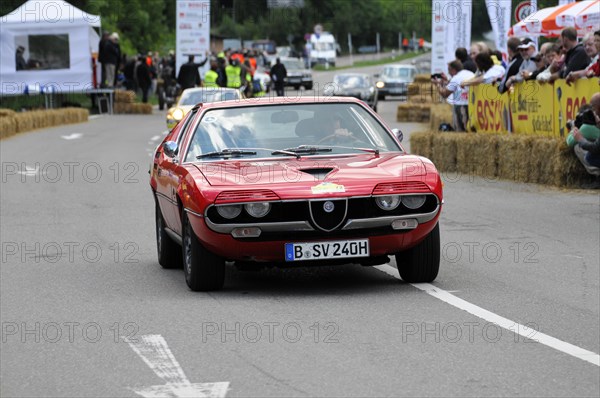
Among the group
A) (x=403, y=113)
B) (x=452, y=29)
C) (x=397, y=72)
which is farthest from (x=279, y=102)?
(x=397, y=72)

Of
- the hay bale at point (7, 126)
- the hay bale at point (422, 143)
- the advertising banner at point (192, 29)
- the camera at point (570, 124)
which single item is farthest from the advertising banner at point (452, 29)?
the camera at point (570, 124)

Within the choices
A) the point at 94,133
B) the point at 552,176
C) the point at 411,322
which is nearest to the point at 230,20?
the point at 94,133

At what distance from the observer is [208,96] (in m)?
26.9

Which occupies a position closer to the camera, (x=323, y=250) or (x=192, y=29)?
(x=323, y=250)

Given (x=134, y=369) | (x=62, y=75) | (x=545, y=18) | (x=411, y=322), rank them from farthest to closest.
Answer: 1. (x=62, y=75)
2. (x=545, y=18)
3. (x=411, y=322)
4. (x=134, y=369)

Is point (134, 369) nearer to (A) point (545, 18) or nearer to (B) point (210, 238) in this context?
(B) point (210, 238)

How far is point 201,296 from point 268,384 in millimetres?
2838

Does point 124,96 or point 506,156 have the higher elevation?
point 506,156

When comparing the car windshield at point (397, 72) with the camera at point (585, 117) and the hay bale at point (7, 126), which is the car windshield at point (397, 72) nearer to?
the hay bale at point (7, 126)

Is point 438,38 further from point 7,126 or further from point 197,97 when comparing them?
point 7,126

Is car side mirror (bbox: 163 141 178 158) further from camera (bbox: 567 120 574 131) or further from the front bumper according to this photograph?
camera (bbox: 567 120 574 131)

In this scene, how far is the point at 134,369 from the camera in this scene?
6.60m

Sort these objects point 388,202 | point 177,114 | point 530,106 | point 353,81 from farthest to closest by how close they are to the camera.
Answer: point 353,81 < point 177,114 < point 530,106 < point 388,202

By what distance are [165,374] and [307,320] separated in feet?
5.34
